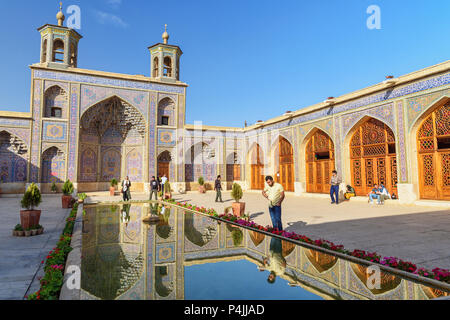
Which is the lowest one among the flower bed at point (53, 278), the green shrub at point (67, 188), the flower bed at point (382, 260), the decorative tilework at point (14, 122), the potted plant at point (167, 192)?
the flower bed at point (382, 260)

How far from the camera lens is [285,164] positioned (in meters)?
16.2

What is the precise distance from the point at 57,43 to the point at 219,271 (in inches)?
718

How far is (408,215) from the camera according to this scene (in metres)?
7.35

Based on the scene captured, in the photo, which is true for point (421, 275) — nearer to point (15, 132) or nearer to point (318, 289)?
point (318, 289)

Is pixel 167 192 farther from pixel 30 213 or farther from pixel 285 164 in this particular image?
pixel 30 213

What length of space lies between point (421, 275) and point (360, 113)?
985 centimetres

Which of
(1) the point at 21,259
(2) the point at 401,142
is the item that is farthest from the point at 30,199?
(2) the point at 401,142

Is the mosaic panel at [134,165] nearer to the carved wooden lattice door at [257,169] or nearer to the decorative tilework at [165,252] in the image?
the carved wooden lattice door at [257,169]

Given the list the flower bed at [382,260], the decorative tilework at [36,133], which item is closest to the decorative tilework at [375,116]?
the flower bed at [382,260]

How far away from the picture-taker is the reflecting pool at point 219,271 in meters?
2.64

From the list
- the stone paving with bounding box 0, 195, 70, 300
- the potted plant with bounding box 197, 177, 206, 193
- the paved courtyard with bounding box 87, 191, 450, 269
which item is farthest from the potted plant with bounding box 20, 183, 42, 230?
the potted plant with bounding box 197, 177, 206, 193

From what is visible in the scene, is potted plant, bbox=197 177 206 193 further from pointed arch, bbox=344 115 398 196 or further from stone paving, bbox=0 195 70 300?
stone paving, bbox=0 195 70 300

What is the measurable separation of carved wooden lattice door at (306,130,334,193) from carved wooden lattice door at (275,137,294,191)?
1221mm

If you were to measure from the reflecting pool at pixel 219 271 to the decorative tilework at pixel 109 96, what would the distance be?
13317mm
